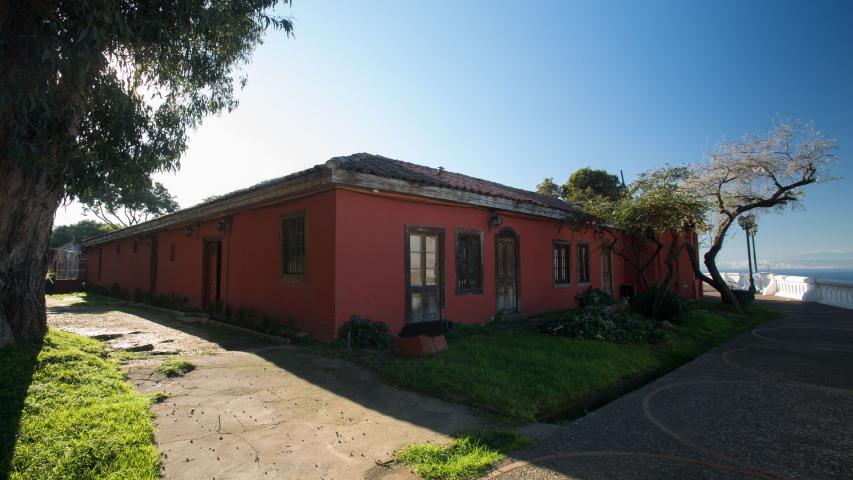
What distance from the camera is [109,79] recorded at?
6.00 m

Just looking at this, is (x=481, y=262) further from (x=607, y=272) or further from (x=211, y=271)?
(x=211, y=271)

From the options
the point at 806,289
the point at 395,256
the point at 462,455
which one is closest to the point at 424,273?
the point at 395,256

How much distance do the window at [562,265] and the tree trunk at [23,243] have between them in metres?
11.0

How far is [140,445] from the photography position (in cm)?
311

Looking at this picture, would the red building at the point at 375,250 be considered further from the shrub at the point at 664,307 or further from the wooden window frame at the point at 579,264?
the shrub at the point at 664,307

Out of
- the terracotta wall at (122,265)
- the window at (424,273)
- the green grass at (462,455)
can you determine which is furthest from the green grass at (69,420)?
the terracotta wall at (122,265)

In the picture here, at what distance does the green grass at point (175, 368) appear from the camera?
5223 mm

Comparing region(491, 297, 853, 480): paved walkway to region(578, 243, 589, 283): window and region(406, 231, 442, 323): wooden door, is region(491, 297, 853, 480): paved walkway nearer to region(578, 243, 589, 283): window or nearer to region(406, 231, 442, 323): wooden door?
region(406, 231, 442, 323): wooden door

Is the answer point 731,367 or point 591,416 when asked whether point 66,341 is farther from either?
point 731,367

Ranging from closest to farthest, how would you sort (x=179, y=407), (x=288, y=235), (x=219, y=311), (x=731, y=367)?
(x=179, y=407), (x=731, y=367), (x=288, y=235), (x=219, y=311)

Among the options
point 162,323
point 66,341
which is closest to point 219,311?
point 162,323

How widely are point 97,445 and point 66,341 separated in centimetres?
388

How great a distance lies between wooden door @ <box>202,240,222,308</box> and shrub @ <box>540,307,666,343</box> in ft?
27.6

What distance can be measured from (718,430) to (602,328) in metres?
4.41
